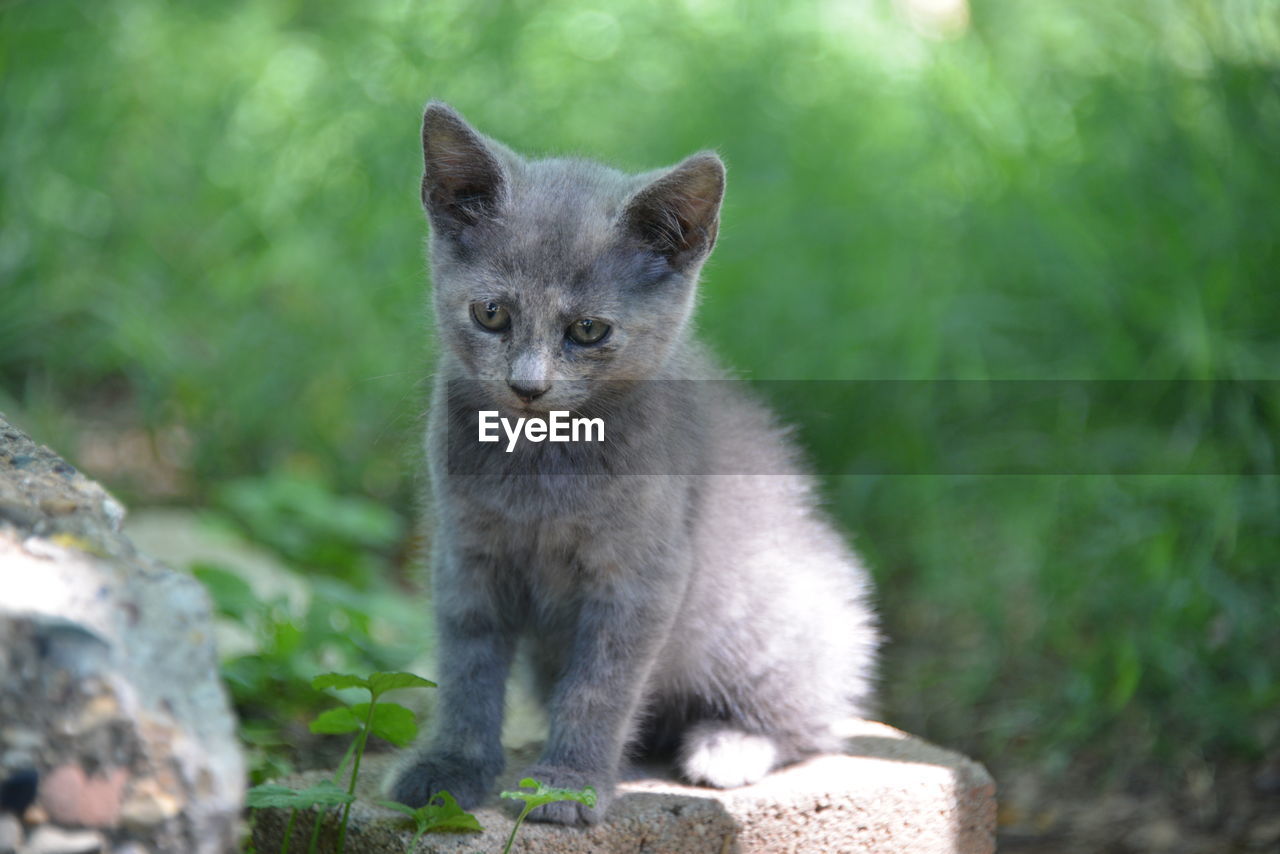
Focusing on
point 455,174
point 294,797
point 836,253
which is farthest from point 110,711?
point 836,253

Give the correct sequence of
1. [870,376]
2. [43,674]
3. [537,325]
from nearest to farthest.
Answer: [43,674] → [537,325] → [870,376]

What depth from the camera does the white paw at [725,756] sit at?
2584mm

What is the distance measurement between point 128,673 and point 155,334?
3763 millimetres

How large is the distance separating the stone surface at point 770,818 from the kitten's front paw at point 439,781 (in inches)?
1.5

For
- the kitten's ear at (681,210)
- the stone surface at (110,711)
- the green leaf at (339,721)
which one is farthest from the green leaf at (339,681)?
the kitten's ear at (681,210)

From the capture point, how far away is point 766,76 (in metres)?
5.33

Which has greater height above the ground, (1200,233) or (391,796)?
(1200,233)

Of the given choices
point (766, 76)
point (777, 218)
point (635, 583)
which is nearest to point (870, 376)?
point (777, 218)

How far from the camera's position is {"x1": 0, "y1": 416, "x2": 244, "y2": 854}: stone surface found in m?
1.45

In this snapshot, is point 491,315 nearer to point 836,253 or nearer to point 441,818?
point 441,818

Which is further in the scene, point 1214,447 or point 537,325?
point 1214,447

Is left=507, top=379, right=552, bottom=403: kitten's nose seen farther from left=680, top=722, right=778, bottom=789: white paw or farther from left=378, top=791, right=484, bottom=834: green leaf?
left=680, top=722, right=778, bottom=789: white paw

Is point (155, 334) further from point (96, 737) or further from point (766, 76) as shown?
point (96, 737)

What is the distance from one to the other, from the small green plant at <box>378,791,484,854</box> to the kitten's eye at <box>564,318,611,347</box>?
2.68ft
